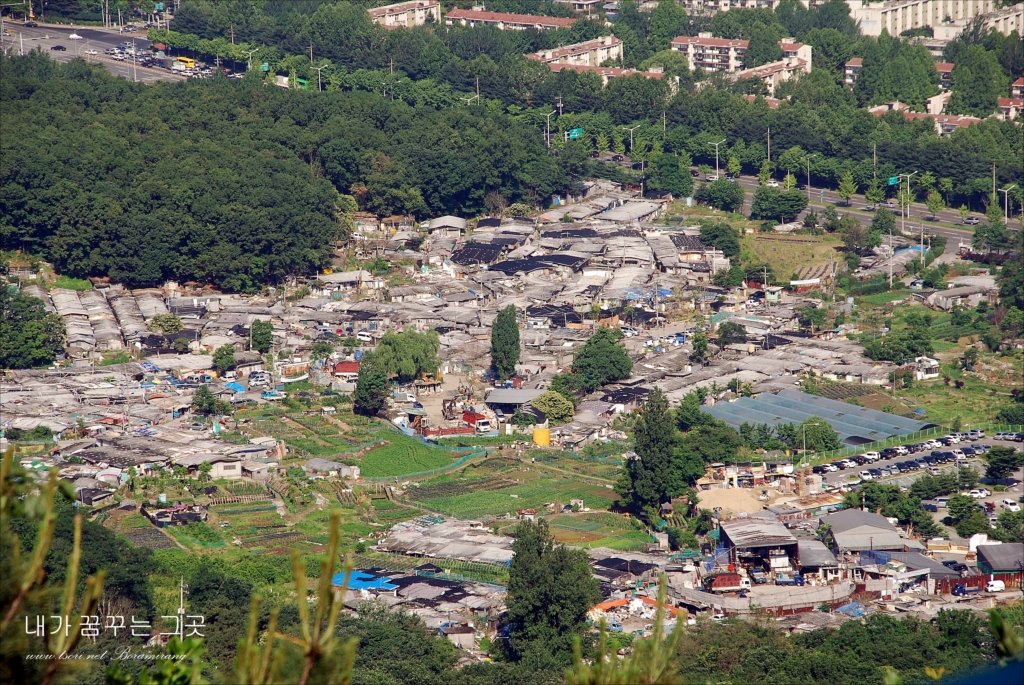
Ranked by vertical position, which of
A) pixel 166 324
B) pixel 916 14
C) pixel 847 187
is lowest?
pixel 166 324

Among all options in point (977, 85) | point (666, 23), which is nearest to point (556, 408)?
point (977, 85)

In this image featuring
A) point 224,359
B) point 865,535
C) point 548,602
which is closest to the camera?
point 548,602

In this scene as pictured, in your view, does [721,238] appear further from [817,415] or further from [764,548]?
[764,548]

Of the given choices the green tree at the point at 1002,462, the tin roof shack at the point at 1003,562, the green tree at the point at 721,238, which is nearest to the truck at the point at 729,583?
the tin roof shack at the point at 1003,562

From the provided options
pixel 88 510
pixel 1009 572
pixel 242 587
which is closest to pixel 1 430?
pixel 88 510

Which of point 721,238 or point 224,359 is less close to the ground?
point 721,238

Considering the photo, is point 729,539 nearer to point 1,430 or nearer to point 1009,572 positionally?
point 1009,572
